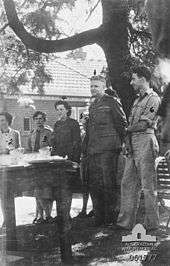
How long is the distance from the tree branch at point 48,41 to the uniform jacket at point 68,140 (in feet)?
5.11

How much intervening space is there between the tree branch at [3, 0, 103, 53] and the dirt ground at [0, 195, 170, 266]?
9.08 feet

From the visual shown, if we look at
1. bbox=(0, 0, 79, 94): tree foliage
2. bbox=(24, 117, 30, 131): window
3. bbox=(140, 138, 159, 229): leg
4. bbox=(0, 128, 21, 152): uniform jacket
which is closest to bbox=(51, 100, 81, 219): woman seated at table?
bbox=(0, 128, 21, 152): uniform jacket

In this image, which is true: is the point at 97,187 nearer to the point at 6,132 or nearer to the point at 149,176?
the point at 149,176

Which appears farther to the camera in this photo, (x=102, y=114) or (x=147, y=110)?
(x=102, y=114)

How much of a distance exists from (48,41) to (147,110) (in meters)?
3.05

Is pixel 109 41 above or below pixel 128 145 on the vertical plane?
above

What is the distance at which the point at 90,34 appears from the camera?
7512 millimetres

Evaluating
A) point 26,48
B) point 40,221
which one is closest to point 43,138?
point 40,221

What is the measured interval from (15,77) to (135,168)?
4606 mm

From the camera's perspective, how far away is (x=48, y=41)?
7.48 meters

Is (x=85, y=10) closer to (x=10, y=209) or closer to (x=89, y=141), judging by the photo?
(x=89, y=141)

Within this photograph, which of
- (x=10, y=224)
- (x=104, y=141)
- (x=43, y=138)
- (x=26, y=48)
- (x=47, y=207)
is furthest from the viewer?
(x=26, y=48)

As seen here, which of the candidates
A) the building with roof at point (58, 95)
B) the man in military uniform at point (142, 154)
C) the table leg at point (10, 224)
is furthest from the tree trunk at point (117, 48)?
the building with roof at point (58, 95)

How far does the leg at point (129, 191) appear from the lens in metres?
5.14
